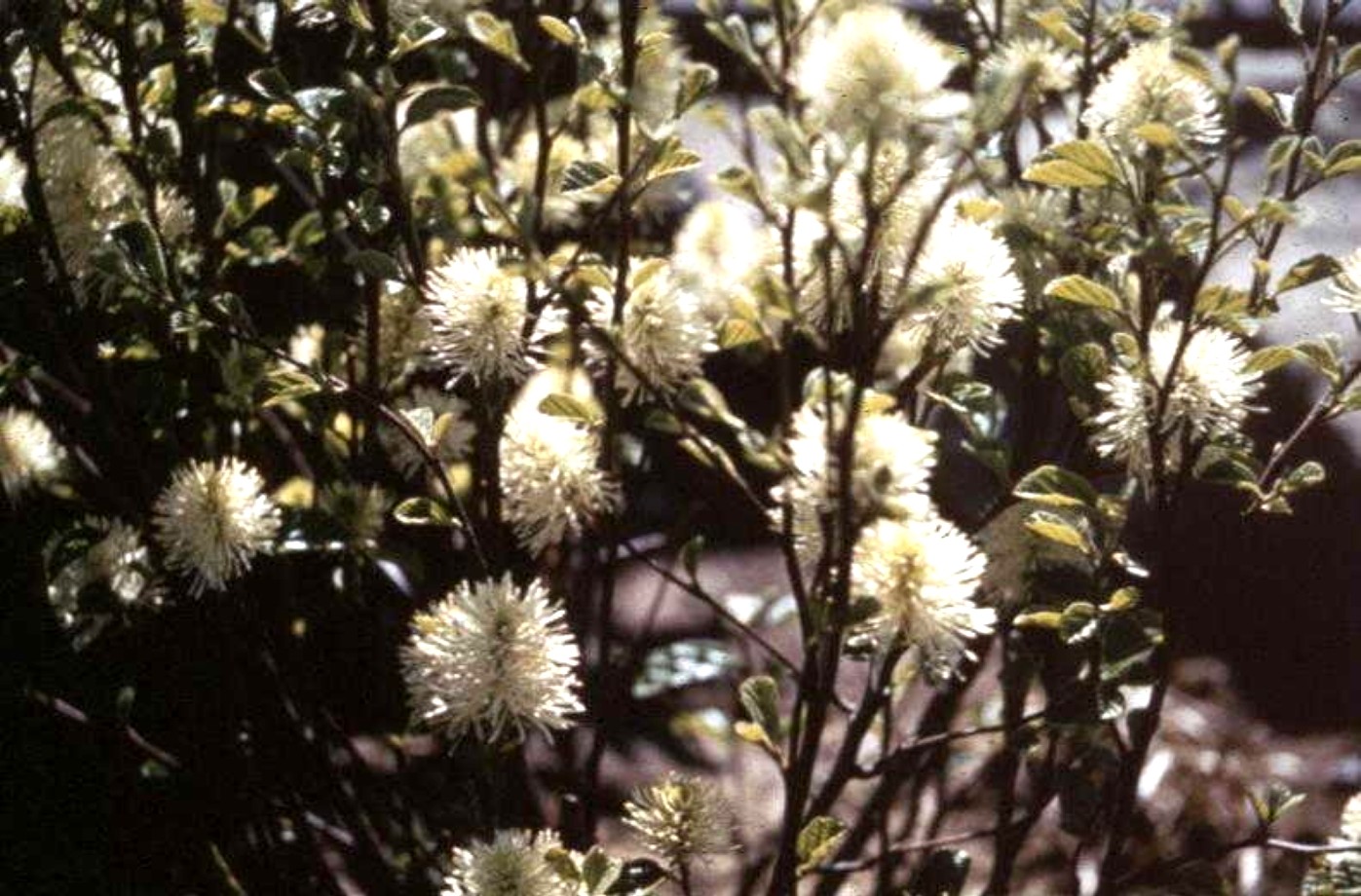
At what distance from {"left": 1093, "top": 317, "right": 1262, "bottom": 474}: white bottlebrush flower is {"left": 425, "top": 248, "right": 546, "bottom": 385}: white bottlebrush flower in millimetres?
416

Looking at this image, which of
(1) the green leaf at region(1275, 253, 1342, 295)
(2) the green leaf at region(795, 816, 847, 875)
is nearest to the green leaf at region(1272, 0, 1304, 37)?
(1) the green leaf at region(1275, 253, 1342, 295)

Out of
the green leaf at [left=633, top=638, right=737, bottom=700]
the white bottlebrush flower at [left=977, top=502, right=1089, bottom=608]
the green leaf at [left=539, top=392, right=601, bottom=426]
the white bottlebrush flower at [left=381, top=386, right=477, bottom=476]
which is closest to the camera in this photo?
the green leaf at [left=539, top=392, right=601, bottom=426]

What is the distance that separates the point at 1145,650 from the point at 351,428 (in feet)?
2.29

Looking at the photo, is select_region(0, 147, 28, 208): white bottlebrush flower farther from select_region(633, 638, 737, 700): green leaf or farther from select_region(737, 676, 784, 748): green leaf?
select_region(633, 638, 737, 700): green leaf

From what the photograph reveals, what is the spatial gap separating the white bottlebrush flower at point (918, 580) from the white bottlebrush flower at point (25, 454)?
796 mm

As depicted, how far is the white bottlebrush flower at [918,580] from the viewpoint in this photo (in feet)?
3.18

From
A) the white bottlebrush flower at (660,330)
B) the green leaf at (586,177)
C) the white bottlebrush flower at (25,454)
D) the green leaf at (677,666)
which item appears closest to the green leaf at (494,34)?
the green leaf at (586,177)

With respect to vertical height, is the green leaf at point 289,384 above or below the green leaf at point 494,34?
below

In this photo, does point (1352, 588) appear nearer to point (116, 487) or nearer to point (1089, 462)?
point (1089, 462)

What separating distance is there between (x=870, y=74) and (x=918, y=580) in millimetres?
322

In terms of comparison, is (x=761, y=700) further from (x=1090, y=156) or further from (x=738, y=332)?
(x=1090, y=156)

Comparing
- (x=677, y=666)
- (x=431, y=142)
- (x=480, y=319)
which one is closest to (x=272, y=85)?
(x=480, y=319)

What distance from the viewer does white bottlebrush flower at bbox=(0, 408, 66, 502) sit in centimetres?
139

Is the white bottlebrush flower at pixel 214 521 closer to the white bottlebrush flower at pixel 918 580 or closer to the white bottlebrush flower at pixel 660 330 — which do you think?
the white bottlebrush flower at pixel 660 330
